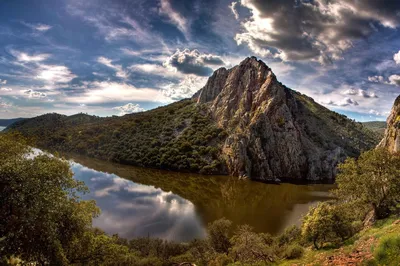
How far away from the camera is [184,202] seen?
5084 centimetres

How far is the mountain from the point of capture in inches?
3337

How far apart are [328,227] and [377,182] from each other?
5251mm

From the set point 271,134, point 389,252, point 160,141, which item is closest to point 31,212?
point 389,252

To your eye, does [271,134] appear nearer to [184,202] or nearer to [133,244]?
[184,202]

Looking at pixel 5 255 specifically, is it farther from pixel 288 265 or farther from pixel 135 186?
pixel 135 186

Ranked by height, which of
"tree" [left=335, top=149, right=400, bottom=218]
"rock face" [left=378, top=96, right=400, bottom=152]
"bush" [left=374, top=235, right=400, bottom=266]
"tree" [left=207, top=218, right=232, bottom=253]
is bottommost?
"tree" [left=207, top=218, right=232, bottom=253]

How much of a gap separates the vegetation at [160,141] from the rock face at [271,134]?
6.22 m

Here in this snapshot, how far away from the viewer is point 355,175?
22141mm

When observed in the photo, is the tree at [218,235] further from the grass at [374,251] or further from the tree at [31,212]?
the tree at [31,212]

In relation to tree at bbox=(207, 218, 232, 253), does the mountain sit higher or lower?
higher

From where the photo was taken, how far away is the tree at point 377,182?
20047mm

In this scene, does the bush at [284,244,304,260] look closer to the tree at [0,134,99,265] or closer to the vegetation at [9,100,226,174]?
the tree at [0,134,99,265]

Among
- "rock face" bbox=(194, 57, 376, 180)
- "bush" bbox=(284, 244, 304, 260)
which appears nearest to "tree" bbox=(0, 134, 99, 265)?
"bush" bbox=(284, 244, 304, 260)

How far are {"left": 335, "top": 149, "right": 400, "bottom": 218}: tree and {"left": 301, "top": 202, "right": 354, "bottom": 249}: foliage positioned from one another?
2302 mm
